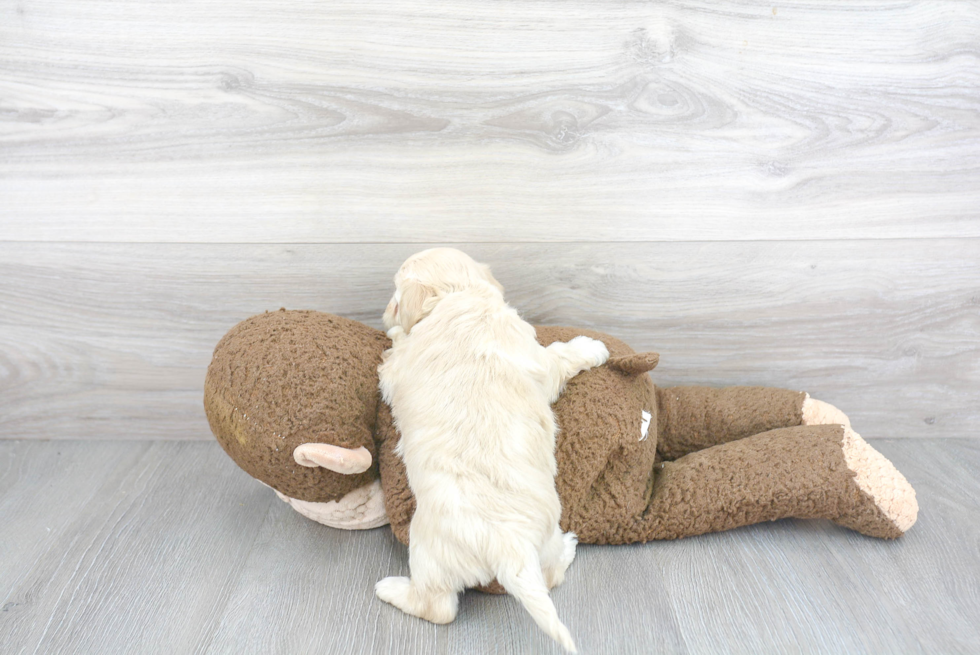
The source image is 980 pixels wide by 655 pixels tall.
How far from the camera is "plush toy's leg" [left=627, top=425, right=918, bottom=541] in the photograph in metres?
1.02

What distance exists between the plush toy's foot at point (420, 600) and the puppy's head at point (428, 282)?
0.38 m

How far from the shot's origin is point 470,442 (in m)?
0.86

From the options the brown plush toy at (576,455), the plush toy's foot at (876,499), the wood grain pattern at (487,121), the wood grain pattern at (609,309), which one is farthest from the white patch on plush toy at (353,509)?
the plush toy's foot at (876,499)

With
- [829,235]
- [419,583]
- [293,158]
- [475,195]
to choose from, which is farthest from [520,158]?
[419,583]

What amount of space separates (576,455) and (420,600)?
1.02 ft

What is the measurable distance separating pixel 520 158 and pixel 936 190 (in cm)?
78

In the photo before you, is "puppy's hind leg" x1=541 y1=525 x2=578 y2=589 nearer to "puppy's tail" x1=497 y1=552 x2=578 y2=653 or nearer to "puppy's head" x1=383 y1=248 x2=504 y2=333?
"puppy's tail" x1=497 y1=552 x2=578 y2=653

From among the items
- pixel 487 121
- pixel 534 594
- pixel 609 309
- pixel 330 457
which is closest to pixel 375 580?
pixel 330 457

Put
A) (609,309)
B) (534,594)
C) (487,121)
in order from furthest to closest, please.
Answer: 1. (609,309)
2. (487,121)
3. (534,594)

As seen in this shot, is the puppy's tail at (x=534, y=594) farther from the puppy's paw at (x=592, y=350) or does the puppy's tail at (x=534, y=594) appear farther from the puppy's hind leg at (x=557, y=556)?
the puppy's paw at (x=592, y=350)

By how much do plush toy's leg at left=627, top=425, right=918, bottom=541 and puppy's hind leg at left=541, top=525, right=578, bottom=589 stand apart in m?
0.11

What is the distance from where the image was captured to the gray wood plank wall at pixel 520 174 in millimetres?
1133

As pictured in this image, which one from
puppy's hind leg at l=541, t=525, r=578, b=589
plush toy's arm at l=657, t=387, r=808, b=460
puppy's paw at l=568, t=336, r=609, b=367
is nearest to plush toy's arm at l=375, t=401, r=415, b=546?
puppy's hind leg at l=541, t=525, r=578, b=589

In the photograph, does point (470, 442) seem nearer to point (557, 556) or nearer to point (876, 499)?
point (557, 556)
